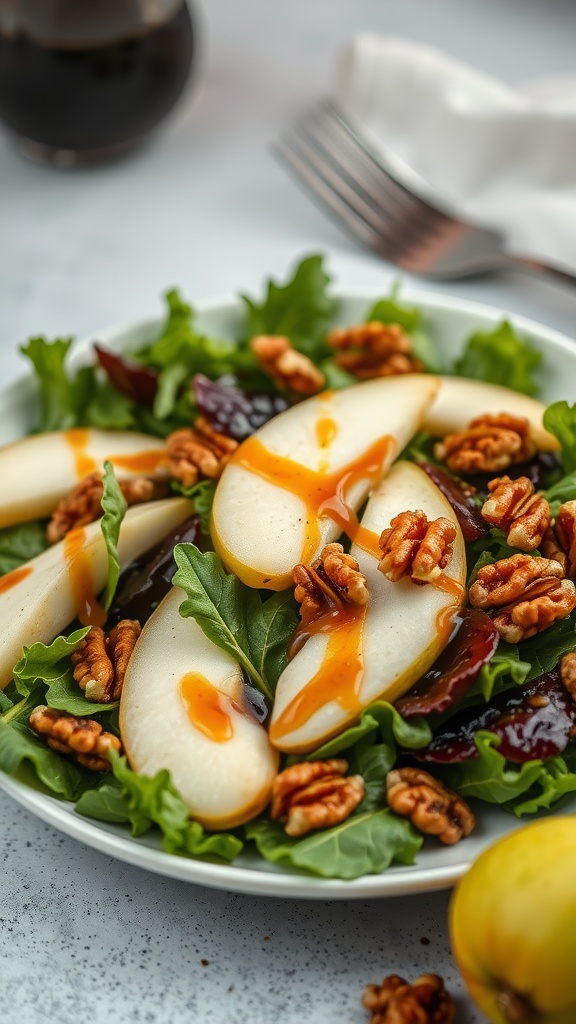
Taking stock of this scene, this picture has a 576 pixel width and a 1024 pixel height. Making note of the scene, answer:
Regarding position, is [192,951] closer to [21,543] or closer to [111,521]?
[111,521]

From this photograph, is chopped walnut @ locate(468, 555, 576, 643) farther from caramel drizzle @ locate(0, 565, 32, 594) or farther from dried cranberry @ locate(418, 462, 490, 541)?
caramel drizzle @ locate(0, 565, 32, 594)

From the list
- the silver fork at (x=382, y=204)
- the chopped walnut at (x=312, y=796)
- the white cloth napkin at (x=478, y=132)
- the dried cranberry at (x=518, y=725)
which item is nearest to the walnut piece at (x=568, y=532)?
the dried cranberry at (x=518, y=725)

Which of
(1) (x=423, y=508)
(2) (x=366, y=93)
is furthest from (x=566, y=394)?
(2) (x=366, y=93)

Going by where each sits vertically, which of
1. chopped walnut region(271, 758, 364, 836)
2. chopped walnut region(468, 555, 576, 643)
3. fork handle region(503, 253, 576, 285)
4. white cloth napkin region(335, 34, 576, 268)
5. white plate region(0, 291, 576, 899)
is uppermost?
white cloth napkin region(335, 34, 576, 268)

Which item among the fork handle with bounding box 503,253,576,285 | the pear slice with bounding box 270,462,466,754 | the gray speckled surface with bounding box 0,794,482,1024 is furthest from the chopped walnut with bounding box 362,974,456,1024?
the fork handle with bounding box 503,253,576,285

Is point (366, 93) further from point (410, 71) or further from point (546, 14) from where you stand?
point (546, 14)

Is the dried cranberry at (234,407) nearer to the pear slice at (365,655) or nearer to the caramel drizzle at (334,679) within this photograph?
the pear slice at (365,655)
